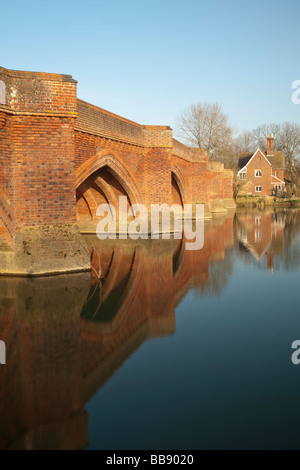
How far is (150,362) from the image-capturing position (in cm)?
524

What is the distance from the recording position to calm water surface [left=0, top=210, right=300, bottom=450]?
3721 mm

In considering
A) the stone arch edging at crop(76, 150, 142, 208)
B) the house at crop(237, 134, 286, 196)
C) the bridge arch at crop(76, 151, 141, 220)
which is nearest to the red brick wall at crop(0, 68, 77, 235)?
the stone arch edging at crop(76, 150, 142, 208)

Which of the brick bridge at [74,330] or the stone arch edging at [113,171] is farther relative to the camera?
the stone arch edging at [113,171]

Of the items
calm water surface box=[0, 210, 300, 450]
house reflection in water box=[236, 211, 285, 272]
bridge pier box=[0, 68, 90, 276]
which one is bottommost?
calm water surface box=[0, 210, 300, 450]

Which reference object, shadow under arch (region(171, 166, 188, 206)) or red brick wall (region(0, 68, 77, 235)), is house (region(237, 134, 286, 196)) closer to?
shadow under arch (region(171, 166, 188, 206))

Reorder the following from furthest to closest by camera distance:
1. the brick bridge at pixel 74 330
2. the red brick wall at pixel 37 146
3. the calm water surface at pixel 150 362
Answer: the red brick wall at pixel 37 146 < the brick bridge at pixel 74 330 < the calm water surface at pixel 150 362

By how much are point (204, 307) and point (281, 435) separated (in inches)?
165

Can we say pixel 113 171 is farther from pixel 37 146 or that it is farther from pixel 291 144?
pixel 291 144

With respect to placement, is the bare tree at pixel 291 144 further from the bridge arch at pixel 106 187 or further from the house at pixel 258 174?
the bridge arch at pixel 106 187

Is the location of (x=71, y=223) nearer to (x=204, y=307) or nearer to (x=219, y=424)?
(x=204, y=307)

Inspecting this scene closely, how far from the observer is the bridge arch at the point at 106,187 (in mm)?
16492

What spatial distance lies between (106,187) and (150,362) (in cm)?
1379

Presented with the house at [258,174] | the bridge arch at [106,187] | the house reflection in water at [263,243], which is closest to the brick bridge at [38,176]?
the bridge arch at [106,187]

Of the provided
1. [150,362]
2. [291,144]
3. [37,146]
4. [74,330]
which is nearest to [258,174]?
[291,144]
